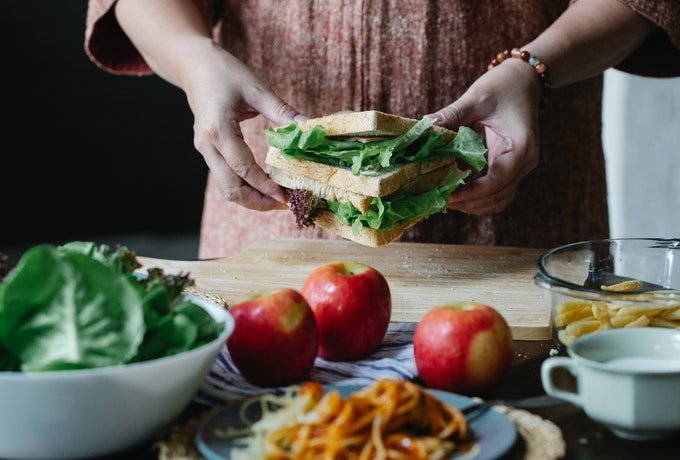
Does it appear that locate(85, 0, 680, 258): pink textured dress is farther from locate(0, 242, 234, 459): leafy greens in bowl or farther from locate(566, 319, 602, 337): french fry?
locate(0, 242, 234, 459): leafy greens in bowl

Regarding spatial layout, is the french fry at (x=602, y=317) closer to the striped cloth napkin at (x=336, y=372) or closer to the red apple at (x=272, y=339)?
the striped cloth napkin at (x=336, y=372)

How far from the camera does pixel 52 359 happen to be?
96 centimetres

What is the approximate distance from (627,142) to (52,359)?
3.44 meters

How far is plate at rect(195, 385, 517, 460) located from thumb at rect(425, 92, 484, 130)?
0.88m

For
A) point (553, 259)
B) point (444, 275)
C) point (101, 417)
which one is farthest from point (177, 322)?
point (444, 275)

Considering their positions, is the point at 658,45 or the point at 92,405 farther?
the point at 658,45

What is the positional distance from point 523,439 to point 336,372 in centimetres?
34

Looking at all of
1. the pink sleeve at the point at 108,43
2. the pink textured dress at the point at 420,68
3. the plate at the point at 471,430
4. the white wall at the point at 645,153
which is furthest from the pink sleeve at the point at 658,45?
the white wall at the point at 645,153

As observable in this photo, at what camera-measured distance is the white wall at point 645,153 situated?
3.92 m

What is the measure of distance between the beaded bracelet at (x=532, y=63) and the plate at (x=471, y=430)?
108cm

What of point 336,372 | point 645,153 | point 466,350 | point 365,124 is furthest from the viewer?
point 645,153

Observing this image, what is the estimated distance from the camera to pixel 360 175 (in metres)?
1.84

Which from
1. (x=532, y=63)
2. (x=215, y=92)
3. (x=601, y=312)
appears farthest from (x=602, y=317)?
(x=215, y=92)

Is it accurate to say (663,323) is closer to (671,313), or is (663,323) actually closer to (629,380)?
(671,313)
